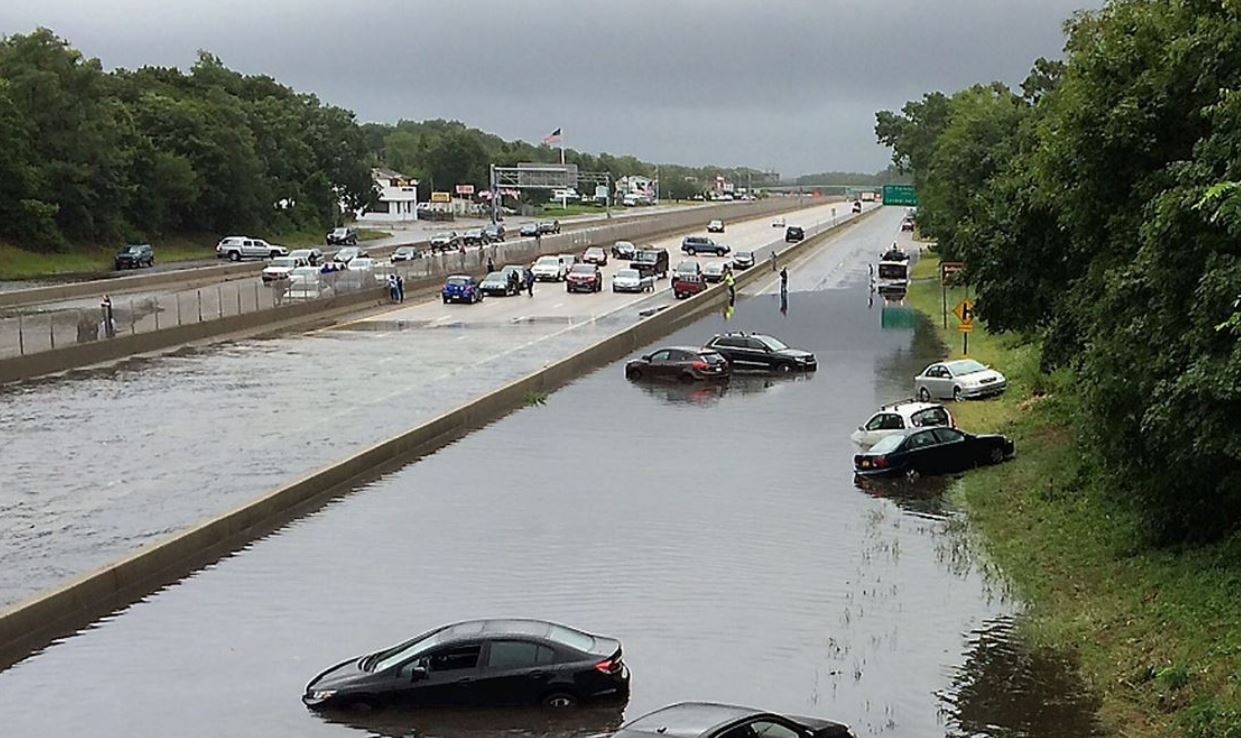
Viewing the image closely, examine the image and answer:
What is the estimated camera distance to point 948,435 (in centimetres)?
2966

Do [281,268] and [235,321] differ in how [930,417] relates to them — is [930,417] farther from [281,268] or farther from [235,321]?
[281,268]

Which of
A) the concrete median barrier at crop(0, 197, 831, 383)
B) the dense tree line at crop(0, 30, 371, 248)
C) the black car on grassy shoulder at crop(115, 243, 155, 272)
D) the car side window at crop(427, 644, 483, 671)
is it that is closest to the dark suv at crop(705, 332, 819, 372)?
the concrete median barrier at crop(0, 197, 831, 383)

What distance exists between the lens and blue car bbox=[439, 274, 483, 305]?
71125 millimetres

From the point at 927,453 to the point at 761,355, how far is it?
1702 centimetres

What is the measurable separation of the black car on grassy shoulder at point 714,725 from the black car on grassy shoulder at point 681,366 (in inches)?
1190

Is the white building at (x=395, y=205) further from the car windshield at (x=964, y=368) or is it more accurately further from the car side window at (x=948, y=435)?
the car side window at (x=948, y=435)

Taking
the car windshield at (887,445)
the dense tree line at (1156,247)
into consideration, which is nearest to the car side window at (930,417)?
the car windshield at (887,445)

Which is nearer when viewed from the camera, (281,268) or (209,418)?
(209,418)

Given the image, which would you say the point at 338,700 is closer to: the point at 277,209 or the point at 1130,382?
the point at 1130,382

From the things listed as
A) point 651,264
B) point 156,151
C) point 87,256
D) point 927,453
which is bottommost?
point 927,453

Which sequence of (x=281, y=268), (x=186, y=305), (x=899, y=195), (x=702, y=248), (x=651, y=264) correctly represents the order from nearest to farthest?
1. (x=186, y=305)
2. (x=281, y=268)
3. (x=651, y=264)
4. (x=702, y=248)
5. (x=899, y=195)

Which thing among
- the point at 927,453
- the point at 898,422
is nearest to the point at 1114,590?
the point at 927,453

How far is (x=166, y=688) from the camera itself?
55.7 ft

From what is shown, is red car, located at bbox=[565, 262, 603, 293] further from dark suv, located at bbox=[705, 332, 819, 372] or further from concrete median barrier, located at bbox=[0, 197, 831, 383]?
dark suv, located at bbox=[705, 332, 819, 372]
